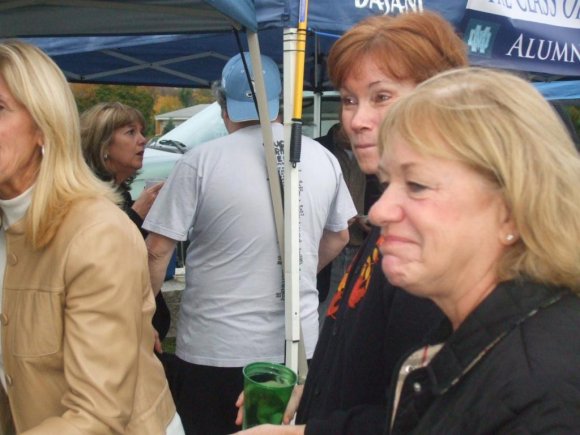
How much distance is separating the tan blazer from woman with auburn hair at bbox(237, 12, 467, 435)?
0.32m

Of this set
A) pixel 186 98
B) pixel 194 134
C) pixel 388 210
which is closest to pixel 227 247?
pixel 388 210

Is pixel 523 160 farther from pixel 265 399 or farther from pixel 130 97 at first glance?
pixel 130 97

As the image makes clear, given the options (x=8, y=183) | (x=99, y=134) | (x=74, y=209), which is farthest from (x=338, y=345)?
(x=99, y=134)

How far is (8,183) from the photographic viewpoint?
4.69 ft

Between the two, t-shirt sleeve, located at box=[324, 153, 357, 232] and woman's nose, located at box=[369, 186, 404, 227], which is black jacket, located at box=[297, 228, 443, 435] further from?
t-shirt sleeve, located at box=[324, 153, 357, 232]

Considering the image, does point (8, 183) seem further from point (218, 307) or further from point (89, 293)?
point (218, 307)

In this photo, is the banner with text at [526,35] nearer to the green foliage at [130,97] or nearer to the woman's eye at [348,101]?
the woman's eye at [348,101]

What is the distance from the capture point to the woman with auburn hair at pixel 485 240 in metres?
0.76

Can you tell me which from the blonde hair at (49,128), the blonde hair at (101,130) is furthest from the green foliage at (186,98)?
the blonde hair at (49,128)

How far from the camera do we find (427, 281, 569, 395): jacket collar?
30.6 inches

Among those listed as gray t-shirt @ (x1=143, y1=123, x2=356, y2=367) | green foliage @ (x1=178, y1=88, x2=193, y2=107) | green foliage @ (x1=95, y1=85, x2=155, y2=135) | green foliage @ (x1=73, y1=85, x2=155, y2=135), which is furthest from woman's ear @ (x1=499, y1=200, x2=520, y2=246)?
green foliage @ (x1=178, y1=88, x2=193, y2=107)

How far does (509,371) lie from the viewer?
74 cm

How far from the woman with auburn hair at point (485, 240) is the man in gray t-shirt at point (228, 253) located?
57.8 inches

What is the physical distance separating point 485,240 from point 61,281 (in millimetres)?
882
